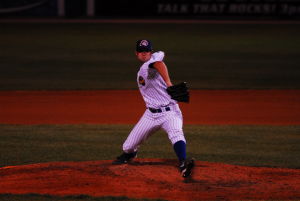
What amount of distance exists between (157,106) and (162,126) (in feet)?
0.77

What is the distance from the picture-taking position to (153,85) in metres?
7.43

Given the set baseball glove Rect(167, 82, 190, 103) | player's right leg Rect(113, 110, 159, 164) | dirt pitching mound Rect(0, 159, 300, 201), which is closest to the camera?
dirt pitching mound Rect(0, 159, 300, 201)

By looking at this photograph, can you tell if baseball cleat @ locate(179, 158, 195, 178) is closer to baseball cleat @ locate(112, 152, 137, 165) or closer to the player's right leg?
the player's right leg

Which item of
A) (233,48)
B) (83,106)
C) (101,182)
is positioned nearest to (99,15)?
(233,48)

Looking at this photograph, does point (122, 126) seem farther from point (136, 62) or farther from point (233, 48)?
point (233, 48)

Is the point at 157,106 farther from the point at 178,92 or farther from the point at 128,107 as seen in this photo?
the point at 128,107

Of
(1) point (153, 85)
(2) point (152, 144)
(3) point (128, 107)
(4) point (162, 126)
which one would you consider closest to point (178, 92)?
(1) point (153, 85)

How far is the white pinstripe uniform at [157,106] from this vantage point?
290 inches

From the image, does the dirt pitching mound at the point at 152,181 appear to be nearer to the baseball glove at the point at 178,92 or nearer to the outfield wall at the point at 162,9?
the baseball glove at the point at 178,92

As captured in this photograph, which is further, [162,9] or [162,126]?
[162,9]

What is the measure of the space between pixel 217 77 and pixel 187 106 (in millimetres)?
4577

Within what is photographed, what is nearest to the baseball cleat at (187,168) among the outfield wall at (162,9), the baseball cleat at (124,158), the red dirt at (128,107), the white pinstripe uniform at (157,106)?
the white pinstripe uniform at (157,106)

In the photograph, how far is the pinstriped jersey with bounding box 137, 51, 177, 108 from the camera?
7332mm

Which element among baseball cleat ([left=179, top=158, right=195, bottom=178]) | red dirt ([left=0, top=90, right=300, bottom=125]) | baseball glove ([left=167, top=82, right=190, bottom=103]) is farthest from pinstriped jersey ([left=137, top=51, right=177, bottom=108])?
red dirt ([left=0, top=90, right=300, bottom=125])
